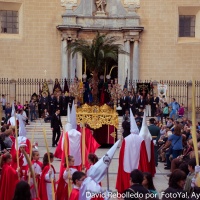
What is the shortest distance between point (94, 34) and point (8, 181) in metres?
26.9

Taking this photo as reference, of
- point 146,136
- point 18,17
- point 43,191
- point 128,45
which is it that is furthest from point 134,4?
point 43,191

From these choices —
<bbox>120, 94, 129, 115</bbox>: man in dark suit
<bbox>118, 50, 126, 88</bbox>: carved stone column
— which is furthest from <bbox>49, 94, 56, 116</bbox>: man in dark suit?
<bbox>118, 50, 126, 88</bbox>: carved stone column

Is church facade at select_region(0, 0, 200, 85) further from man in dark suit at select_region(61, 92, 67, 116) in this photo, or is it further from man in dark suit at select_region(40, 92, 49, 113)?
man in dark suit at select_region(61, 92, 67, 116)

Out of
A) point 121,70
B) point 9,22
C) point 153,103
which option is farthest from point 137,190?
point 9,22

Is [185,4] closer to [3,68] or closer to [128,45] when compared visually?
[128,45]

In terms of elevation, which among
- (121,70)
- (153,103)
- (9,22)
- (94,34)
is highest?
(9,22)

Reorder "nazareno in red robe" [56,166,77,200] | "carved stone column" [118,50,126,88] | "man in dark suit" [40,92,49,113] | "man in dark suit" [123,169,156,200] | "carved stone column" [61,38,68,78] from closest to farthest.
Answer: "man in dark suit" [123,169,156,200], "nazareno in red robe" [56,166,77,200], "man in dark suit" [40,92,49,113], "carved stone column" [61,38,68,78], "carved stone column" [118,50,126,88]

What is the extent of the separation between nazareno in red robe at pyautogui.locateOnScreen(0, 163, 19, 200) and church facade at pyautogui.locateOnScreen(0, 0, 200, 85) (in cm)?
2562

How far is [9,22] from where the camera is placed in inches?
1501

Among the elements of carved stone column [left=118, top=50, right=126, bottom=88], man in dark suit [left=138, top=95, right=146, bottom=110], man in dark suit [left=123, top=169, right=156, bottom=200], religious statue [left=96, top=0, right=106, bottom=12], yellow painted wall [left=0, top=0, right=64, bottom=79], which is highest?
religious statue [left=96, top=0, right=106, bottom=12]

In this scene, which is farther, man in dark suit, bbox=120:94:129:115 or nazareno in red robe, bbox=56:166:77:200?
man in dark suit, bbox=120:94:129:115

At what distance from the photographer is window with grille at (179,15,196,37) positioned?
127 ft

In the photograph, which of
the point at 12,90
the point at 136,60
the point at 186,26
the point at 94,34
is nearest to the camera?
the point at 12,90

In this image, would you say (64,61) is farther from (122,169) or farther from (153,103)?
(122,169)
